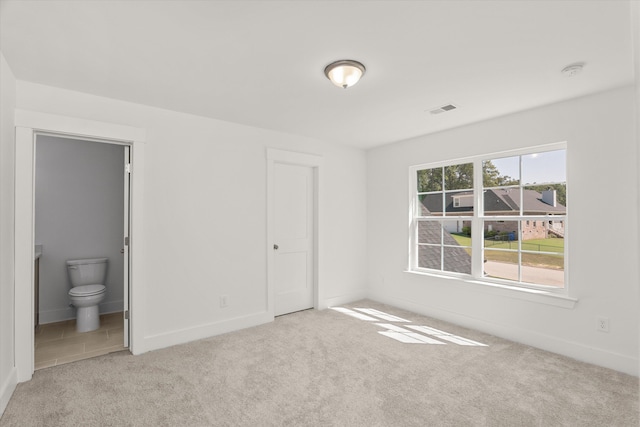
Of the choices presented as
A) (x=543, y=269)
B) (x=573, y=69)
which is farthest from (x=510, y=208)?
(x=573, y=69)

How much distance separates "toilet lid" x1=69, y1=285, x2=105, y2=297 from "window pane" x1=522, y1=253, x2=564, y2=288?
4.79m

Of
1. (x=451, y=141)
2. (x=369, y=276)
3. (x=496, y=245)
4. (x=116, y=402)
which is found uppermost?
(x=451, y=141)

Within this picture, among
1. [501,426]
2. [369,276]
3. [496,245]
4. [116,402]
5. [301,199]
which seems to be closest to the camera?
[501,426]

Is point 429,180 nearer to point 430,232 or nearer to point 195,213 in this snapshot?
point 430,232

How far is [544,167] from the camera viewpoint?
3.23 meters

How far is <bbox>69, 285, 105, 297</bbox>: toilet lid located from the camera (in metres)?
3.51

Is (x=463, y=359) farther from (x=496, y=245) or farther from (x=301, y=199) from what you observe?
(x=301, y=199)

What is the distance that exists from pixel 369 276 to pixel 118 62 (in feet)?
13.5

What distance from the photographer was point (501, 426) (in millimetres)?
1952

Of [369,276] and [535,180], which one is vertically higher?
[535,180]

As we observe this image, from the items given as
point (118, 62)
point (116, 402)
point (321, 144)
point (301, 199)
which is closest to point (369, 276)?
point (301, 199)

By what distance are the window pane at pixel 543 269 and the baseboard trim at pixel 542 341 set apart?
0.53m

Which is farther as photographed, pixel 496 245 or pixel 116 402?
pixel 496 245

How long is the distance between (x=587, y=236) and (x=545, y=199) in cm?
51
